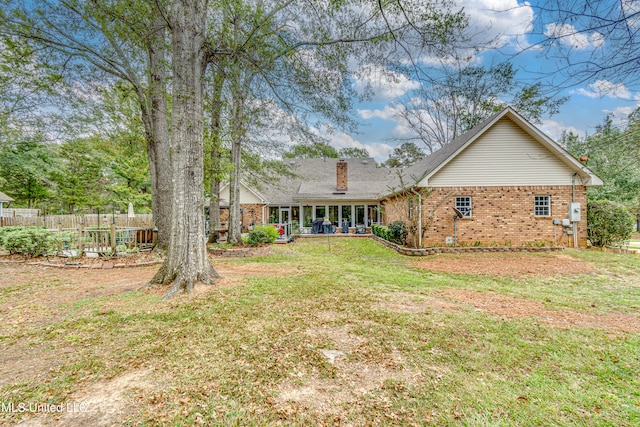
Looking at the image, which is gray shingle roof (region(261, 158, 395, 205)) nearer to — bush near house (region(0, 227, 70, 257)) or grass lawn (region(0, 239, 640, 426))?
bush near house (region(0, 227, 70, 257))

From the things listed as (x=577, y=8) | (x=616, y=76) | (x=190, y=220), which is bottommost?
(x=190, y=220)

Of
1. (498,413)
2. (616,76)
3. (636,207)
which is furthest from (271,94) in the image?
(636,207)

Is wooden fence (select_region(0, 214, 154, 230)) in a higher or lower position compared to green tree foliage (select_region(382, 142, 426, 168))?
lower

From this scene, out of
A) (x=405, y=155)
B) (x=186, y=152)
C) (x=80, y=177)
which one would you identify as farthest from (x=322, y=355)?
(x=405, y=155)

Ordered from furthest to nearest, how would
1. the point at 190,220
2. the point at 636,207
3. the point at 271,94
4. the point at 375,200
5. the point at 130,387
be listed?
1. the point at 636,207
2. the point at 375,200
3. the point at 271,94
4. the point at 190,220
5. the point at 130,387

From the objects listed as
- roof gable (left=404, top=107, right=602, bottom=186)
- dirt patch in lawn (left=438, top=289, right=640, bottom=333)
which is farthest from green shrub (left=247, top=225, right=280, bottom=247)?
dirt patch in lawn (left=438, top=289, right=640, bottom=333)

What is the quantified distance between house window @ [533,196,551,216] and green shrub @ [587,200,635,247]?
2026mm

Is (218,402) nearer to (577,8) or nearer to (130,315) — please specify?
(130,315)

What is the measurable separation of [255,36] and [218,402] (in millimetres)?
6384

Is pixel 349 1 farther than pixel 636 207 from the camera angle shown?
No

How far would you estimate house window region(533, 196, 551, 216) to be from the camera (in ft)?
39.3

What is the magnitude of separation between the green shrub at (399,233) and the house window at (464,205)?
249cm

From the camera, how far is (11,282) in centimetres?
636

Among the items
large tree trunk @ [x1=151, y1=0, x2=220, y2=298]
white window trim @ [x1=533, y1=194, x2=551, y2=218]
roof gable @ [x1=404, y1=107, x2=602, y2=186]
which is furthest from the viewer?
white window trim @ [x1=533, y1=194, x2=551, y2=218]
